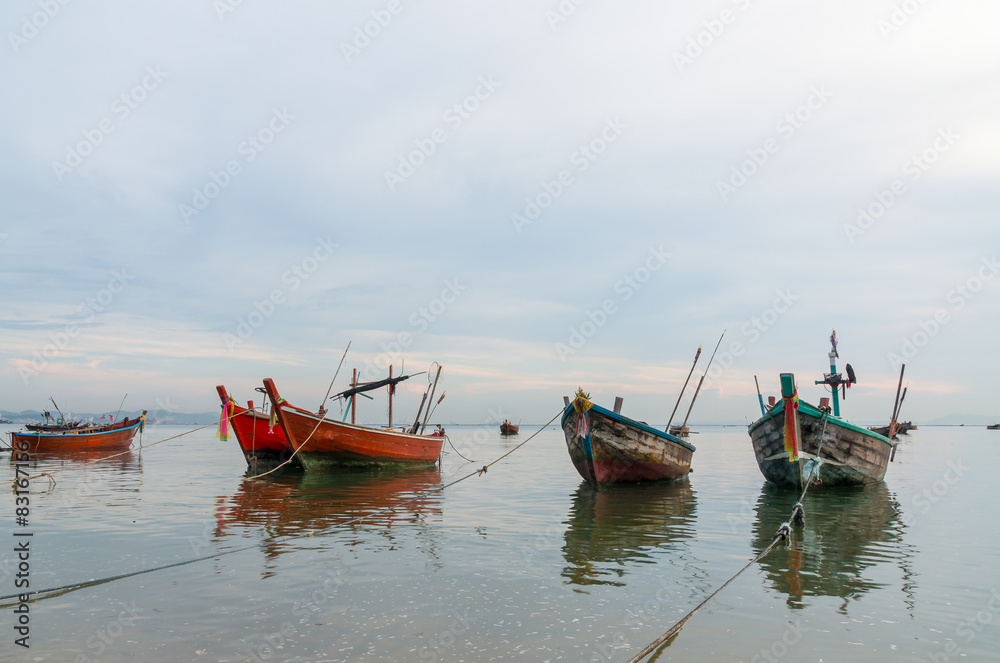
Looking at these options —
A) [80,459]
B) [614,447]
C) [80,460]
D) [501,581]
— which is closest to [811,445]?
[614,447]

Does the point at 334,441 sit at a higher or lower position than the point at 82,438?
higher

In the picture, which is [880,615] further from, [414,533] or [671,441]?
[671,441]

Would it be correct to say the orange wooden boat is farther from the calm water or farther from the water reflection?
the calm water

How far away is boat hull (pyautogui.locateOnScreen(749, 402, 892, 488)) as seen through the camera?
18094 mm

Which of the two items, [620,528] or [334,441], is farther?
[334,441]

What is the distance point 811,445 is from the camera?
715 inches

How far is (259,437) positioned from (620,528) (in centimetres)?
1940

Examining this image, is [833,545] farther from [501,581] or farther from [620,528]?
[501,581]

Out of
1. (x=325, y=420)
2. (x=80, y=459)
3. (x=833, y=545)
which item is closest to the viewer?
(x=833, y=545)

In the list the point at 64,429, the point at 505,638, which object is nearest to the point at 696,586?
the point at 505,638

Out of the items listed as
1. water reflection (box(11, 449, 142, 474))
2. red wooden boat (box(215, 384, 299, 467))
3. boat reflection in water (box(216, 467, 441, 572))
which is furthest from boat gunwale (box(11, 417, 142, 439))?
boat reflection in water (box(216, 467, 441, 572))

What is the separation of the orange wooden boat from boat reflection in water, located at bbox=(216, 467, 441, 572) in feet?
3.58

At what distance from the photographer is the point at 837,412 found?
827 inches

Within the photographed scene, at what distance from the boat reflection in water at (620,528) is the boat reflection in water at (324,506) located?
10.6 feet
